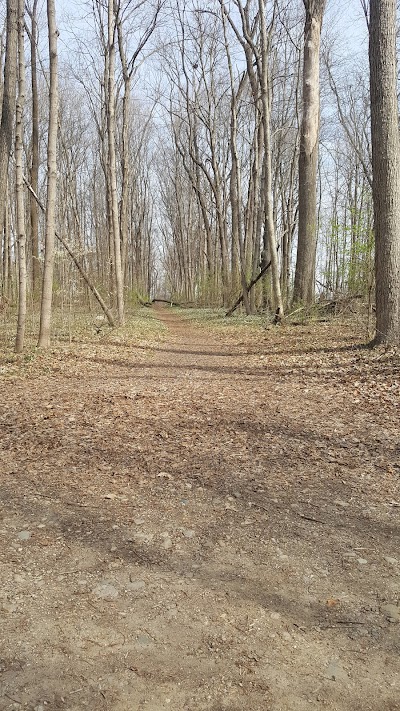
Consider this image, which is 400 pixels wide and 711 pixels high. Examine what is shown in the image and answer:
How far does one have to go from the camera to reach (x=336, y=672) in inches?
70.5

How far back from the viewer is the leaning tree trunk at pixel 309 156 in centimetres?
1311

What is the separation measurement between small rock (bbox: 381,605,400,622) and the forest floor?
0.01 meters

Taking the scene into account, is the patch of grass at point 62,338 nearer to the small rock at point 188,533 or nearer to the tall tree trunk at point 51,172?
the tall tree trunk at point 51,172

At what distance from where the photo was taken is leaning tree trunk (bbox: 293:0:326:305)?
13109 mm

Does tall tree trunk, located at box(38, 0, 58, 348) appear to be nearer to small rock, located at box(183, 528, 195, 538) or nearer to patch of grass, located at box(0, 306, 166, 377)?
patch of grass, located at box(0, 306, 166, 377)

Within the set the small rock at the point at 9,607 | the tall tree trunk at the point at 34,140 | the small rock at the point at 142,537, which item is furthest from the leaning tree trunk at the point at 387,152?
the tall tree trunk at the point at 34,140

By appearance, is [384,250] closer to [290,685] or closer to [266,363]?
[266,363]

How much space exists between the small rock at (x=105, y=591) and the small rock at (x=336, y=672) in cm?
101

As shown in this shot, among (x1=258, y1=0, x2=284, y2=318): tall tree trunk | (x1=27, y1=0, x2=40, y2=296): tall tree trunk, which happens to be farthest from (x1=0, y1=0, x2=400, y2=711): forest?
(x1=27, y1=0, x2=40, y2=296): tall tree trunk

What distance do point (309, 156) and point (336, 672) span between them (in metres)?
13.8

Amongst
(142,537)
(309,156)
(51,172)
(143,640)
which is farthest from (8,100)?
(143,640)

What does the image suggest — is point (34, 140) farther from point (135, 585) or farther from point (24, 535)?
point (135, 585)

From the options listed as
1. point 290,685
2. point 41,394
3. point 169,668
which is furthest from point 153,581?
point 41,394

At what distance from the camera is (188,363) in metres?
8.95
